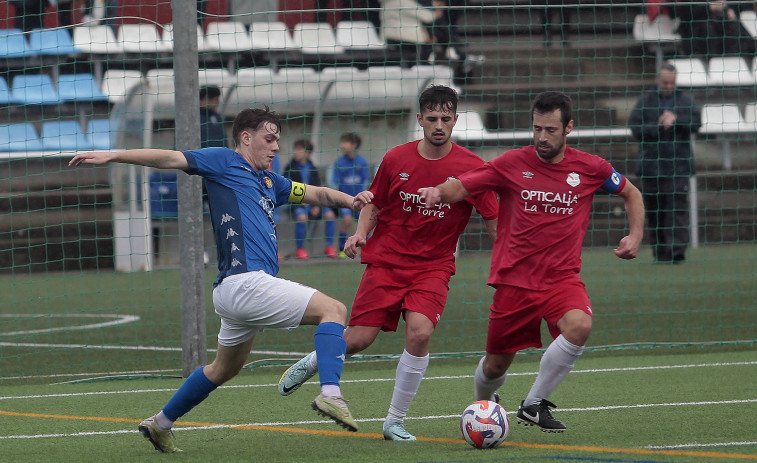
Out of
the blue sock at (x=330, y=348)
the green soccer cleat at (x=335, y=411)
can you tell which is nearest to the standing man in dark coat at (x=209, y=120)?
the blue sock at (x=330, y=348)

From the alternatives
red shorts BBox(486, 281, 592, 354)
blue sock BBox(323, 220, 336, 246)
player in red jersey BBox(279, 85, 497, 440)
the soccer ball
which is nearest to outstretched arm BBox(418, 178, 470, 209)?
player in red jersey BBox(279, 85, 497, 440)

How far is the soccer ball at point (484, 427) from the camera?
204 inches

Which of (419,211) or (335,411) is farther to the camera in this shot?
(419,211)

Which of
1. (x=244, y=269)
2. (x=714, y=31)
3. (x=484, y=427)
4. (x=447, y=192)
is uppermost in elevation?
(x=714, y=31)

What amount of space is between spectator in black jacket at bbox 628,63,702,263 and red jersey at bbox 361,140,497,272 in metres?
6.24

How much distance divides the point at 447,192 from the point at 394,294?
0.67 m

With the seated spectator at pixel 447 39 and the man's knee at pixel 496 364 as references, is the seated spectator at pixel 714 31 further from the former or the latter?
the man's knee at pixel 496 364

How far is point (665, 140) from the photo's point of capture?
12984 millimetres

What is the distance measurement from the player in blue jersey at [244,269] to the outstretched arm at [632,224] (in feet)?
4.40

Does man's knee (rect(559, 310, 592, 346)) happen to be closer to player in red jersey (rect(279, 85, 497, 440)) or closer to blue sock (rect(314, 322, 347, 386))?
player in red jersey (rect(279, 85, 497, 440))

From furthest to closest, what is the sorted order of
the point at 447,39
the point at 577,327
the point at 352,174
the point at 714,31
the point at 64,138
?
the point at 714,31, the point at 64,138, the point at 447,39, the point at 352,174, the point at 577,327

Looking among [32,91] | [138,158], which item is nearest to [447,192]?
[138,158]

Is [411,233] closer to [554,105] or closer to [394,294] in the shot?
[394,294]

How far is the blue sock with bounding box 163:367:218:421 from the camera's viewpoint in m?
5.38
